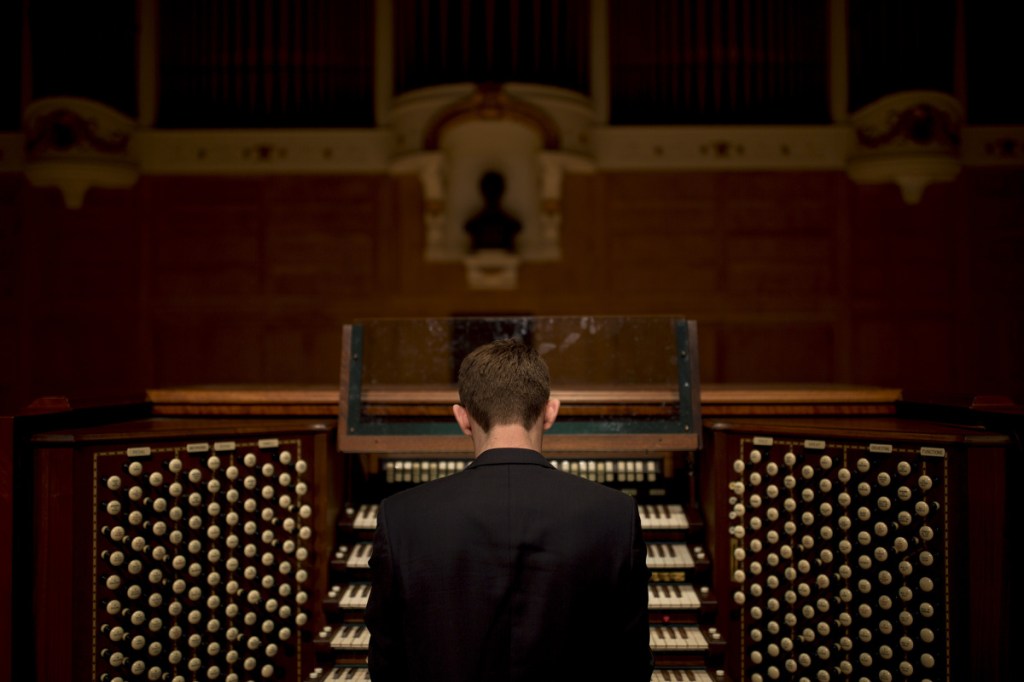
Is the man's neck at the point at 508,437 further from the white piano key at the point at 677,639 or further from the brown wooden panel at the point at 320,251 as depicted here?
the brown wooden panel at the point at 320,251

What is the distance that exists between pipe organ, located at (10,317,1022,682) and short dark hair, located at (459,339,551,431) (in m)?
0.85

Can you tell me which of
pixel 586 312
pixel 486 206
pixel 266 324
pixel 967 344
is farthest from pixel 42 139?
pixel 967 344

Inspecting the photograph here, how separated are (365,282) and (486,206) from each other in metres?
1.11

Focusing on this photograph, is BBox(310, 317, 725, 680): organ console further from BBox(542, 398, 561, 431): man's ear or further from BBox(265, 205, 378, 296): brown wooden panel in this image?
BBox(265, 205, 378, 296): brown wooden panel

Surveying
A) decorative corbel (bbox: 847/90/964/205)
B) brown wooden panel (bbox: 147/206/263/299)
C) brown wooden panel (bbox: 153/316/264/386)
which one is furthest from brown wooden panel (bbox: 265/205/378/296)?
decorative corbel (bbox: 847/90/964/205)

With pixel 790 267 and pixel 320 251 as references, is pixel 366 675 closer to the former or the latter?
pixel 320 251

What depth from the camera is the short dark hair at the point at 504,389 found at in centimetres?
149

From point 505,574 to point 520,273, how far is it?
4060mm

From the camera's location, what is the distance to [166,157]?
5.28 m

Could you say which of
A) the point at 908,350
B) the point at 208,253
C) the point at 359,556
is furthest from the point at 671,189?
the point at 359,556

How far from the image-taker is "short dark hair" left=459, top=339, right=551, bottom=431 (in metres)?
1.49

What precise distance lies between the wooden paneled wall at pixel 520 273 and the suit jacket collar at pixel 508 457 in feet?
12.5

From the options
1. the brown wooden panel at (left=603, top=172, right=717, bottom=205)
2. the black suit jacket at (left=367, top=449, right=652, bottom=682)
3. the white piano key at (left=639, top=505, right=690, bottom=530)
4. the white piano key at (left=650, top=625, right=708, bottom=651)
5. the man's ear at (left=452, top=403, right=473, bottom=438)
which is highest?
the brown wooden panel at (left=603, top=172, right=717, bottom=205)

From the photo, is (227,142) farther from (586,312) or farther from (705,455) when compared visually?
(705,455)
